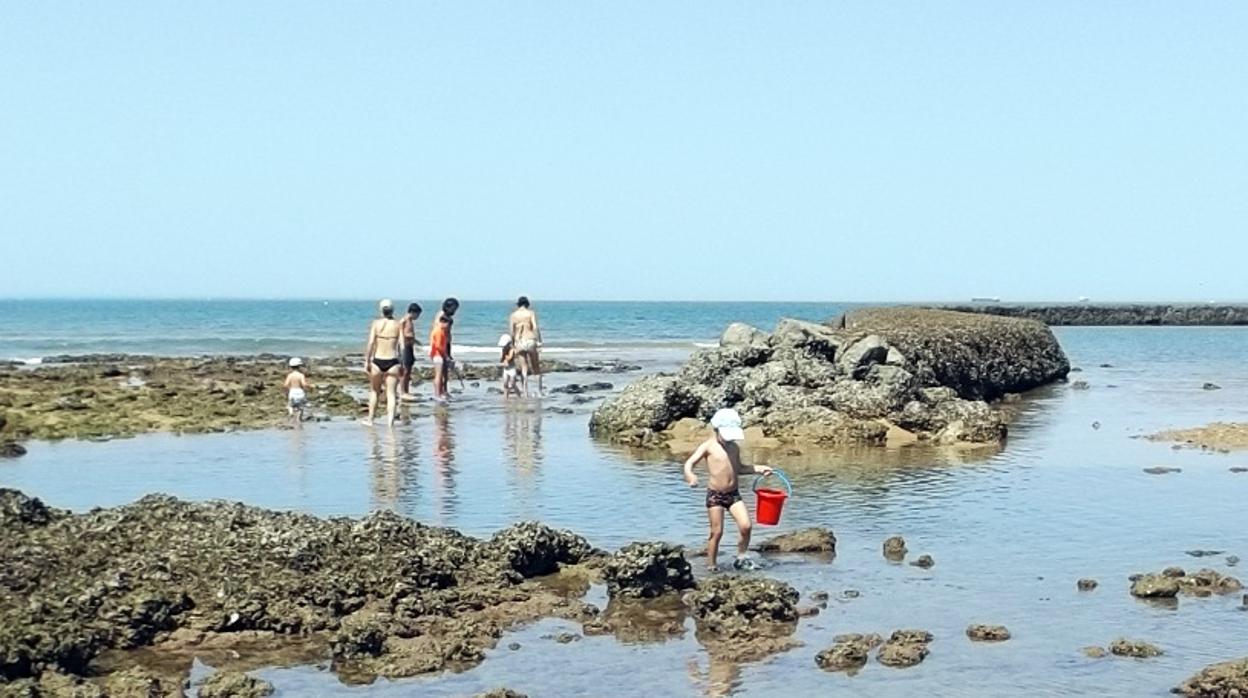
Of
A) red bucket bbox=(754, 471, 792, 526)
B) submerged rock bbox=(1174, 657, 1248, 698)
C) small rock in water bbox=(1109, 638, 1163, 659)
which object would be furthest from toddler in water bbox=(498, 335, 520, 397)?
submerged rock bbox=(1174, 657, 1248, 698)

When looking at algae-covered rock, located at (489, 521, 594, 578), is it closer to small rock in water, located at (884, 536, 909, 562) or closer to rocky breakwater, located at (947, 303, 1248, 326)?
small rock in water, located at (884, 536, 909, 562)

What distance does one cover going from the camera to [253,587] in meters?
11.1

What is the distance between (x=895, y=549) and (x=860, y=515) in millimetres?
2126

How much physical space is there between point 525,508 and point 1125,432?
40.8 feet

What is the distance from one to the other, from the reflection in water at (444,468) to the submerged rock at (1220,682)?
7.91m

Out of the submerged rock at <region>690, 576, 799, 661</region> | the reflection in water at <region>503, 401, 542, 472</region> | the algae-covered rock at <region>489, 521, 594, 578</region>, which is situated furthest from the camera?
the reflection in water at <region>503, 401, 542, 472</region>

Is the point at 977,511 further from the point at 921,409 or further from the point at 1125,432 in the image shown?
the point at 1125,432

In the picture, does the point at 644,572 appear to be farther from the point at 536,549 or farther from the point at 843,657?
the point at 843,657

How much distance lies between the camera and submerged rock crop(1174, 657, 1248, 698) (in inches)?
352

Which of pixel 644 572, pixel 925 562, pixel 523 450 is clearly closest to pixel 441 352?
pixel 523 450

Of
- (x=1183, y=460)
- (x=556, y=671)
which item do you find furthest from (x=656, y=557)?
(x=1183, y=460)

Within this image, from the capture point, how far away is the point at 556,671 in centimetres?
980

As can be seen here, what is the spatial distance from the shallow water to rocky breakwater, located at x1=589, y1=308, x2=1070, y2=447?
0.91 metres

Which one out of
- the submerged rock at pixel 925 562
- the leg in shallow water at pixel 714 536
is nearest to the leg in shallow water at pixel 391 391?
the leg in shallow water at pixel 714 536
